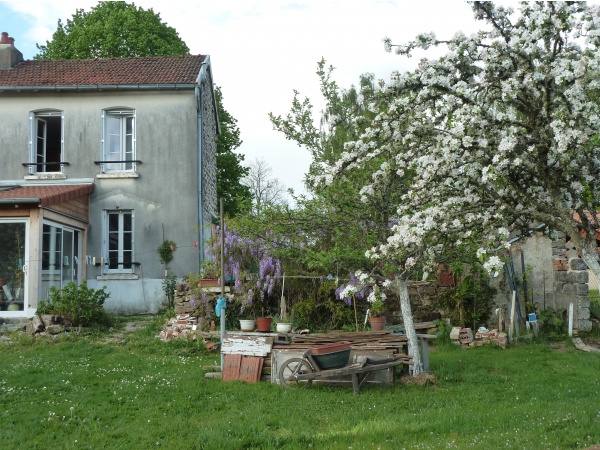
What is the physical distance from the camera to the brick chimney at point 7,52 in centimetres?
1964

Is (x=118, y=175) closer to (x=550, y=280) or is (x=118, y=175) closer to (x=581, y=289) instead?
(x=550, y=280)

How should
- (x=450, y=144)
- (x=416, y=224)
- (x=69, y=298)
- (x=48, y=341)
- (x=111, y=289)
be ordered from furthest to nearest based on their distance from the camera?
(x=111, y=289), (x=69, y=298), (x=48, y=341), (x=416, y=224), (x=450, y=144)

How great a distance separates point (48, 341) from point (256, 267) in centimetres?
466

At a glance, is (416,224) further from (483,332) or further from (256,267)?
(256,267)

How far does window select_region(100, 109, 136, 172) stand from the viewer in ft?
59.7

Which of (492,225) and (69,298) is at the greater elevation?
(492,225)

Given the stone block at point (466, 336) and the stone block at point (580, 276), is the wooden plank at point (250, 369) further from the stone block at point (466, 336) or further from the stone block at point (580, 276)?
the stone block at point (580, 276)

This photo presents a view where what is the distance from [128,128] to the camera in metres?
18.4

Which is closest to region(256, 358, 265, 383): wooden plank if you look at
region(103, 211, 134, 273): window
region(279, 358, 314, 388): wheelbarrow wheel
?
region(279, 358, 314, 388): wheelbarrow wheel

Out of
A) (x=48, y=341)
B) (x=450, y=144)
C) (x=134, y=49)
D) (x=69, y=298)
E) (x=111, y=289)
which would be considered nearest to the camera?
(x=450, y=144)

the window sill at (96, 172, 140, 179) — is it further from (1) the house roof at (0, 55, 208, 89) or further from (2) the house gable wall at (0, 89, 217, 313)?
(1) the house roof at (0, 55, 208, 89)

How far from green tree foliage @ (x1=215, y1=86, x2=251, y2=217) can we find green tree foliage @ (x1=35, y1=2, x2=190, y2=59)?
3.70 meters

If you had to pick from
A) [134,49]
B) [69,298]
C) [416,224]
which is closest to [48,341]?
[69,298]

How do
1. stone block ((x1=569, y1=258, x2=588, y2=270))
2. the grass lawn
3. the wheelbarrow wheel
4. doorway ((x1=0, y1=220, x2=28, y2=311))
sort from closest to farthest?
the grass lawn, the wheelbarrow wheel, stone block ((x1=569, y1=258, x2=588, y2=270)), doorway ((x1=0, y1=220, x2=28, y2=311))
